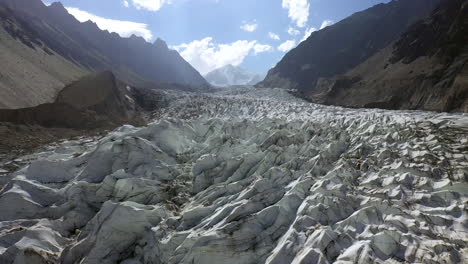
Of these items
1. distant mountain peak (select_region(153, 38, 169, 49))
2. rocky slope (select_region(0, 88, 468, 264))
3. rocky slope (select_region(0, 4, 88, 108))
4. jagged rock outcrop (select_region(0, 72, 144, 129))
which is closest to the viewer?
rocky slope (select_region(0, 88, 468, 264))

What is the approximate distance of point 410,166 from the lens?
38.5 ft

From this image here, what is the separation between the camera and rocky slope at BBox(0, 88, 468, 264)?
8.45 meters

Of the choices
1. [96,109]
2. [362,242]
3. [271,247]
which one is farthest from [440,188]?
[96,109]

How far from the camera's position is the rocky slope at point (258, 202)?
845 centimetres

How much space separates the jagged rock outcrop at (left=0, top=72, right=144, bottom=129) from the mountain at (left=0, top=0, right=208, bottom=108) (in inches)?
163

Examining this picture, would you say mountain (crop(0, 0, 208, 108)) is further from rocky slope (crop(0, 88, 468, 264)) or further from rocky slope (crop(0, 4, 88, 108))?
rocky slope (crop(0, 88, 468, 264))

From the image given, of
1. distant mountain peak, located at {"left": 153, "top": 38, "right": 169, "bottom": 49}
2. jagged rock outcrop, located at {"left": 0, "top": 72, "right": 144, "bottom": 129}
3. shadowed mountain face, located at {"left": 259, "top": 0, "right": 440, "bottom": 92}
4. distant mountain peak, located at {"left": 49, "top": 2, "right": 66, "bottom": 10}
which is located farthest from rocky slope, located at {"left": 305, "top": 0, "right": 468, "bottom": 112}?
distant mountain peak, located at {"left": 153, "top": 38, "right": 169, "bottom": 49}

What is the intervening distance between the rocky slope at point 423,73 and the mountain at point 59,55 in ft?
159

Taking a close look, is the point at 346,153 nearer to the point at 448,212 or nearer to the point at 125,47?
the point at 448,212

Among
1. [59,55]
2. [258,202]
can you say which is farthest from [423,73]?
[59,55]

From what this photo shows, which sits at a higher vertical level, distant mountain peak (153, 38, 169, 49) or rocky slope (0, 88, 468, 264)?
distant mountain peak (153, 38, 169, 49)

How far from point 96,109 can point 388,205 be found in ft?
122

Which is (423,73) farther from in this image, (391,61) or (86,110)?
(86,110)

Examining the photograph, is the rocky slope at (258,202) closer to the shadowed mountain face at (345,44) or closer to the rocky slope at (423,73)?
the rocky slope at (423,73)
